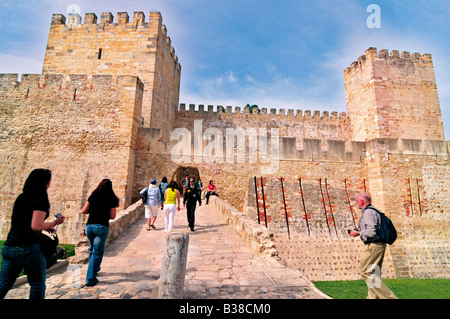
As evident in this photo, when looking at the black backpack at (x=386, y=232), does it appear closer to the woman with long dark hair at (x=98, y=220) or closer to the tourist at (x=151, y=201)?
the woman with long dark hair at (x=98, y=220)

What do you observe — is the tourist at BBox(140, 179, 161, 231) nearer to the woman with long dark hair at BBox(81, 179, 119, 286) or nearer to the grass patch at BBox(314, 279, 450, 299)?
the woman with long dark hair at BBox(81, 179, 119, 286)

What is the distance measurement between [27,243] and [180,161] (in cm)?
938

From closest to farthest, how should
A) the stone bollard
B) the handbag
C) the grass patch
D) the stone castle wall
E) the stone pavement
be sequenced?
the handbag, the stone bollard, the stone pavement, the grass patch, the stone castle wall

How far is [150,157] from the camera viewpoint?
37.3 feet

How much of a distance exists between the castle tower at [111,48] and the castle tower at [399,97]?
1507cm

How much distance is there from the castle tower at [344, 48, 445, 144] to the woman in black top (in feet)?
64.2

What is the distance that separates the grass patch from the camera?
6.68m

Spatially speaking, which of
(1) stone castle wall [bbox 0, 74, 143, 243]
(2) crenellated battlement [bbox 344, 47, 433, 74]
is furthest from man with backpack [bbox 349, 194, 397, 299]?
(2) crenellated battlement [bbox 344, 47, 433, 74]

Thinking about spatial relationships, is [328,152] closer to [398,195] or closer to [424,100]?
[398,195]

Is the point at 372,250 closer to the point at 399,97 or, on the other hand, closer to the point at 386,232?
the point at 386,232

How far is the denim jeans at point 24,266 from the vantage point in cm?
235

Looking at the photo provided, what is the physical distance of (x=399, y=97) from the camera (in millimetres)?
17906

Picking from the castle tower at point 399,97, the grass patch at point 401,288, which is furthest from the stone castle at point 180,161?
the castle tower at point 399,97
